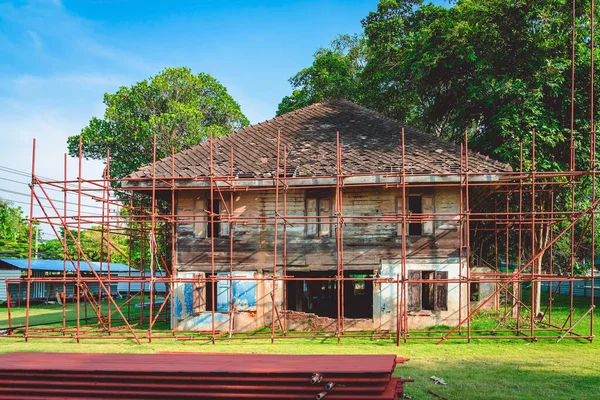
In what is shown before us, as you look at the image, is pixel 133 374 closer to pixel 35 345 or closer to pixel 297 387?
pixel 297 387

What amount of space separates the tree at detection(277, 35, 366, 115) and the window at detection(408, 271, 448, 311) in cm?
1443

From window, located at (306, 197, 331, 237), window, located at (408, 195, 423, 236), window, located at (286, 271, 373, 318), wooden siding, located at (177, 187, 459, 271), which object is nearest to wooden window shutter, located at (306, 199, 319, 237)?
window, located at (306, 197, 331, 237)

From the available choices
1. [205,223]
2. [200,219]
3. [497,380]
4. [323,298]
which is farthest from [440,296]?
[497,380]

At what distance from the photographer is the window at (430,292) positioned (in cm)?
1934

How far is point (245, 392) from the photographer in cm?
800

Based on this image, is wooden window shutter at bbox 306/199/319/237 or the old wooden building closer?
the old wooden building

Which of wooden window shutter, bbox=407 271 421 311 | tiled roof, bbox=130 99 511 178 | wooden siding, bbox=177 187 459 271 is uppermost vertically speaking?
tiled roof, bbox=130 99 511 178

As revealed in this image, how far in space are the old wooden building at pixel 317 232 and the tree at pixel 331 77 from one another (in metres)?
12.5

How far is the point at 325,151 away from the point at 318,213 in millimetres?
2262

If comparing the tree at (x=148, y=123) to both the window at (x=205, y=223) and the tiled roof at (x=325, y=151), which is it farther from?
the window at (x=205, y=223)

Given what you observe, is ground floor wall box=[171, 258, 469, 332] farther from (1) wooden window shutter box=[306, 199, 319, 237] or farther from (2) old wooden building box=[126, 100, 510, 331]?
(1) wooden window shutter box=[306, 199, 319, 237]

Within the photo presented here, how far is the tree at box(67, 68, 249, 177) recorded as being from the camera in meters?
33.3

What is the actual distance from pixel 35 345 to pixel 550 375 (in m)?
12.4

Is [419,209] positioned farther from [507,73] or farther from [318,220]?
[507,73]
